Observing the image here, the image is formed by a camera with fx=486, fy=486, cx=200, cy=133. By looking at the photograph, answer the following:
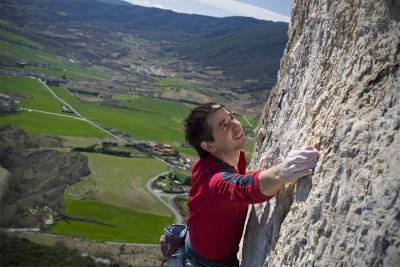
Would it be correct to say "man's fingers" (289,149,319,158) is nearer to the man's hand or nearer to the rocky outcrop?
the man's hand

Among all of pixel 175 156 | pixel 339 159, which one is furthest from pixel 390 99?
pixel 175 156

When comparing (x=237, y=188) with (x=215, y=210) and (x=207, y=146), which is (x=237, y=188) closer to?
(x=215, y=210)

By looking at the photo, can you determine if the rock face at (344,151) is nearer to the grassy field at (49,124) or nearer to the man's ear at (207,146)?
the man's ear at (207,146)

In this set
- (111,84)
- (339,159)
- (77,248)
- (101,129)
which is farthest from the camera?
(111,84)

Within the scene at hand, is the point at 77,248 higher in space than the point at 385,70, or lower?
lower

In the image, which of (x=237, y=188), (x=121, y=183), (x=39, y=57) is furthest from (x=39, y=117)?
(x=237, y=188)

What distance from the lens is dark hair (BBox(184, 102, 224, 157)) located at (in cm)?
450

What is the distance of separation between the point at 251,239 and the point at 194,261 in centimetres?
58

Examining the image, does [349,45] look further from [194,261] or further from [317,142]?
[194,261]

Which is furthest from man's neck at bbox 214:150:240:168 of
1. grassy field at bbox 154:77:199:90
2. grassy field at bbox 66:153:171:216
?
grassy field at bbox 154:77:199:90

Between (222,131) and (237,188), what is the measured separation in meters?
0.86

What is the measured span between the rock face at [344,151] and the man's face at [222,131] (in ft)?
1.66

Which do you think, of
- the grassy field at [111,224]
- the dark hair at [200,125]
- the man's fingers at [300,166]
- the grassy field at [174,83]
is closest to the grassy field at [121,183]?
the grassy field at [111,224]

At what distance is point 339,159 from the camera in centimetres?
332
